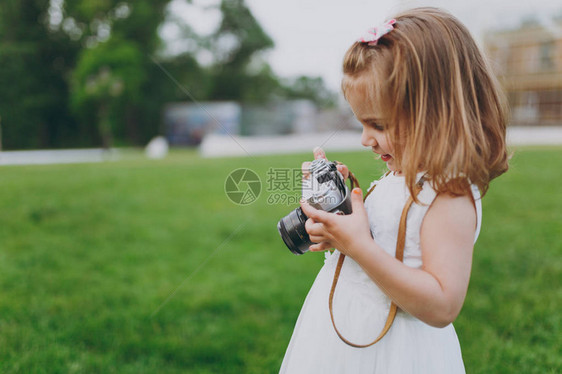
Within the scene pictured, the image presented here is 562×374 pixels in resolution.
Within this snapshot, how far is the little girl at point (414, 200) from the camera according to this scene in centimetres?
80

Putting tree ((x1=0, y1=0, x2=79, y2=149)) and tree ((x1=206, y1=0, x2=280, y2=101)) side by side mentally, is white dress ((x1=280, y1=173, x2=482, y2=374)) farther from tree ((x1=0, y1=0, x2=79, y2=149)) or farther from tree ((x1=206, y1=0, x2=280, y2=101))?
tree ((x1=206, y1=0, x2=280, y2=101))

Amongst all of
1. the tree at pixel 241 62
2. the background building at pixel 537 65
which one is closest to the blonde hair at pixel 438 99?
the background building at pixel 537 65

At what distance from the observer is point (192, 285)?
3.03 metres

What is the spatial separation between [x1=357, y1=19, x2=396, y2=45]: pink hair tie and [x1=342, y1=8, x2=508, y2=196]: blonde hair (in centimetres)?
1

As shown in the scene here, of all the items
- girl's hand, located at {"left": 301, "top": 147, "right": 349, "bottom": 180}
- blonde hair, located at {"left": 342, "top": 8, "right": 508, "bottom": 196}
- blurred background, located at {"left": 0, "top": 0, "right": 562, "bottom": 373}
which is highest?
blonde hair, located at {"left": 342, "top": 8, "right": 508, "bottom": 196}

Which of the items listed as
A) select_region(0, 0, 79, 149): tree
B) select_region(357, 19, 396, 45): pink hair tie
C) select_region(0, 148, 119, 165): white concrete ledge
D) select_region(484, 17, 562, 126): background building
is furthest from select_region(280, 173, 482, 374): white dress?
select_region(484, 17, 562, 126): background building

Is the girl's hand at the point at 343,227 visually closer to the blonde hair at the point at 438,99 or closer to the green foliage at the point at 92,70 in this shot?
the blonde hair at the point at 438,99

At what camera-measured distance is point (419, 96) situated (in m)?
0.83

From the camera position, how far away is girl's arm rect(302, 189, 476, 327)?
2.59 feet

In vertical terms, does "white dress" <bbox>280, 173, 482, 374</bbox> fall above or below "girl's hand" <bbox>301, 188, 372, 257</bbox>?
below

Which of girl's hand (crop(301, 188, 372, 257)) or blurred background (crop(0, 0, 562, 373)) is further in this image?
blurred background (crop(0, 0, 562, 373))

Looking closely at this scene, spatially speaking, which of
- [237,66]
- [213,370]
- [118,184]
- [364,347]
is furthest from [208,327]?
[237,66]

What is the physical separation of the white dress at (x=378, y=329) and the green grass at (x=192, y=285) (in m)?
0.37

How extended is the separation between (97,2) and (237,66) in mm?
11484
